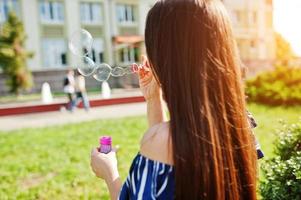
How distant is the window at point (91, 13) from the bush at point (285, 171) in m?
22.6

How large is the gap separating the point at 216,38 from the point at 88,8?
78.5ft

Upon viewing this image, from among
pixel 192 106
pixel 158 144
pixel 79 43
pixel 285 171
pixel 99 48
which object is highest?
pixel 99 48

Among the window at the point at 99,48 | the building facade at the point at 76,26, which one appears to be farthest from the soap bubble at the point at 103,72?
the window at the point at 99,48

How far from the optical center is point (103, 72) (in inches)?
98.0

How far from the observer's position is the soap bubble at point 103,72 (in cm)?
243

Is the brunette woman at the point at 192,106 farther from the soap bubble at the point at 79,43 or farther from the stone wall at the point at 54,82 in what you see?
the stone wall at the point at 54,82

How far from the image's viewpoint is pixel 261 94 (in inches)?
468

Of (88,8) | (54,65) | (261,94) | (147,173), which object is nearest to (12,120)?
(261,94)

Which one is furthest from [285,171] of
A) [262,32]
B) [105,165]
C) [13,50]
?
[262,32]

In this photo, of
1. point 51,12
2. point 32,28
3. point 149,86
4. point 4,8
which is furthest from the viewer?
point 51,12

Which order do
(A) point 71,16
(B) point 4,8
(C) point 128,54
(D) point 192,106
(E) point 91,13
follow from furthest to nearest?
(C) point 128,54 → (E) point 91,13 → (A) point 71,16 → (B) point 4,8 → (D) point 192,106

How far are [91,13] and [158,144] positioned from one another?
2401 centimetres

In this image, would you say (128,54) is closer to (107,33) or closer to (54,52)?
(107,33)

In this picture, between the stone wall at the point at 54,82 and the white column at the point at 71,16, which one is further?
the white column at the point at 71,16
